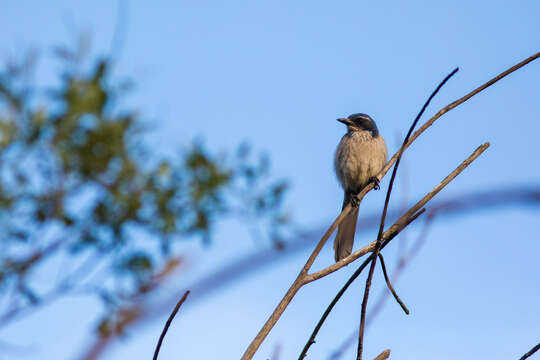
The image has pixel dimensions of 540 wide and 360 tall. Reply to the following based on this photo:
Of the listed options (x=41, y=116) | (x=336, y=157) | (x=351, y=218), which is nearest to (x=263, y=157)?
(x=336, y=157)

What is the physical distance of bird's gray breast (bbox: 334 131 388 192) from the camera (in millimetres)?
7055

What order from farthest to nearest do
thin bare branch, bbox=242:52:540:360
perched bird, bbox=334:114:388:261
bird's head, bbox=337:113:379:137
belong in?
bird's head, bbox=337:113:379:137 < perched bird, bbox=334:114:388:261 < thin bare branch, bbox=242:52:540:360

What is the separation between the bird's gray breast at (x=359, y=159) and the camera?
7055 millimetres

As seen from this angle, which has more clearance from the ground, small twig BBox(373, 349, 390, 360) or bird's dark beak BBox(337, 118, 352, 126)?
bird's dark beak BBox(337, 118, 352, 126)

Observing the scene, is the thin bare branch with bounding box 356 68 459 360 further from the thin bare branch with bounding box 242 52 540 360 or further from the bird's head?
the bird's head

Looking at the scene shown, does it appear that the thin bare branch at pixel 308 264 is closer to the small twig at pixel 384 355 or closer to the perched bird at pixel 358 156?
the small twig at pixel 384 355

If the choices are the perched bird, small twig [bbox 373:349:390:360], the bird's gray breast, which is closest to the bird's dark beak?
the perched bird

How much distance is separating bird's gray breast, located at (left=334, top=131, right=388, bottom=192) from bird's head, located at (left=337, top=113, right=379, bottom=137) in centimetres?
14

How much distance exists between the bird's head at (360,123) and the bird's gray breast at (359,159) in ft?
0.45

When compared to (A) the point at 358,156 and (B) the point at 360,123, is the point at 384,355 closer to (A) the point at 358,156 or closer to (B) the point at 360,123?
(A) the point at 358,156

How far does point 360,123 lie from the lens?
7.77m

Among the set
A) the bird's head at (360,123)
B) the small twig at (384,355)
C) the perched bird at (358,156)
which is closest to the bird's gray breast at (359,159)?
the perched bird at (358,156)

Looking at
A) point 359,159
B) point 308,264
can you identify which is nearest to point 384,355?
point 308,264

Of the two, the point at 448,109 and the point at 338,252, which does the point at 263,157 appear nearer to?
the point at 338,252
